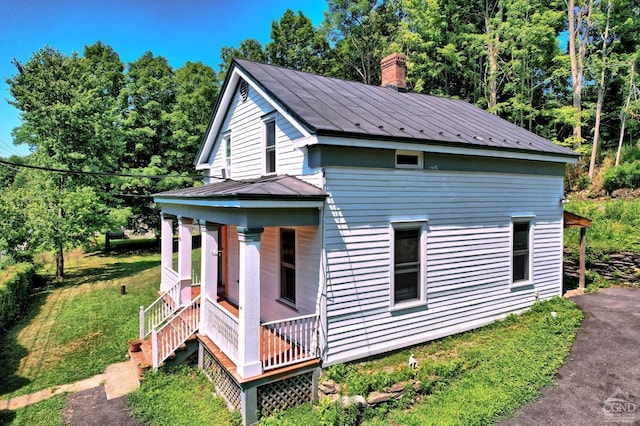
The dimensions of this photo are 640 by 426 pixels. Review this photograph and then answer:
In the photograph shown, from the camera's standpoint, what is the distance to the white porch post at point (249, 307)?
6.29 metres

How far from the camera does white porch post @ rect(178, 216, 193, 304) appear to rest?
10258mm

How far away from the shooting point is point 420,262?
827 centimetres

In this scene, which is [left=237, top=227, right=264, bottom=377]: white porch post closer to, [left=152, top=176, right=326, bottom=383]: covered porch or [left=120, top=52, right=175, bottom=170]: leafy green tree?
[left=152, top=176, right=326, bottom=383]: covered porch

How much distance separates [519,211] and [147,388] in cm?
996

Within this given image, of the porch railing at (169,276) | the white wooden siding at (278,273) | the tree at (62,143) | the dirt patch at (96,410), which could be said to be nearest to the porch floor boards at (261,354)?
the white wooden siding at (278,273)

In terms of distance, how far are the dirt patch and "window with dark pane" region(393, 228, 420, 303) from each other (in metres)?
5.64

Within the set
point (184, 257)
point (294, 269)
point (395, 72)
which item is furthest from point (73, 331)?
point (395, 72)

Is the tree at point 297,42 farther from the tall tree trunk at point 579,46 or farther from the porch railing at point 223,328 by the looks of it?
the porch railing at point 223,328

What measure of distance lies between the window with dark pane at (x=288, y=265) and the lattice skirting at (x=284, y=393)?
1.75 meters

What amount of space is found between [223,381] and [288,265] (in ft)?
8.83

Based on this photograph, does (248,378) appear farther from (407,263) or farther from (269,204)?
(407,263)

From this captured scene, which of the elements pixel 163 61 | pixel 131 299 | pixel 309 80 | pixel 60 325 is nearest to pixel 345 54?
pixel 163 61

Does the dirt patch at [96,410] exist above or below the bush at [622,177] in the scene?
below

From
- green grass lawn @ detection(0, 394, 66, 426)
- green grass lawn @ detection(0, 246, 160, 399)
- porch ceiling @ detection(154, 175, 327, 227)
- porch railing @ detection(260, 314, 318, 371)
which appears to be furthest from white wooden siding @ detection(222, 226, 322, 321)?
green grass lawn @ detection(0, 394, 66, 426)
